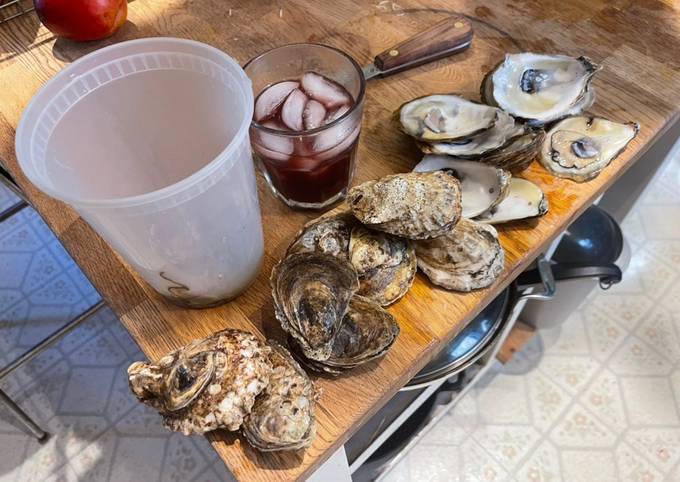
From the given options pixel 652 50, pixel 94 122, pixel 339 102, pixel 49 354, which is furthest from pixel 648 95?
pixel 49 354

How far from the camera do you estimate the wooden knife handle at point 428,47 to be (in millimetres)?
730

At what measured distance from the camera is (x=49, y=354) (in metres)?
1.18

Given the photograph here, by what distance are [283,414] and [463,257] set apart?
0.23 meters

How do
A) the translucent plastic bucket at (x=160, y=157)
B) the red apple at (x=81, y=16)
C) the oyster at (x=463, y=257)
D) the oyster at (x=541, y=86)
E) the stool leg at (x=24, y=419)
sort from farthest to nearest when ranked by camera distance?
the stool leg at (x=24, y=419)
the red apple at (x=81, y=16)
the oyster at (x=541, y=86)
the oyster at (x=463, y=257)
the translucent plastic bucket at (x=160, y=157)

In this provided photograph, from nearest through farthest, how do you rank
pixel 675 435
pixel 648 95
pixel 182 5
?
pixel 648 95
pixel 182 5
pixel 675 435

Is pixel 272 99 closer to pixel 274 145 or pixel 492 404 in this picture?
pixel 274 145

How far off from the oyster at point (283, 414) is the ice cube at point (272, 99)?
0.27m

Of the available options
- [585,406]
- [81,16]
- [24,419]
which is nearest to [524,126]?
[81,16]

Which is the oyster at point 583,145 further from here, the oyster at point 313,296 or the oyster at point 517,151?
the oyster at point 313,296

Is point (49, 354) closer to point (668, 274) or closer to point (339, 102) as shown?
point (339, 102)

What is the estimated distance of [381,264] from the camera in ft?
1.66

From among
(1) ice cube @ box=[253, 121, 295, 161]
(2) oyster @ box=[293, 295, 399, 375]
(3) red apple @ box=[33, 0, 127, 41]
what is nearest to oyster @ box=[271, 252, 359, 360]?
(2) oyster @ box=[293, 295, 399, 375]

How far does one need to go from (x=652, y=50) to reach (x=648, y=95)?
0.32 ft

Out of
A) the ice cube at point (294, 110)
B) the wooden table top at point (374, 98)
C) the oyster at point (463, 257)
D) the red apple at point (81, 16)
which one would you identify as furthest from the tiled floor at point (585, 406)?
the red apple at point (81, 16)
